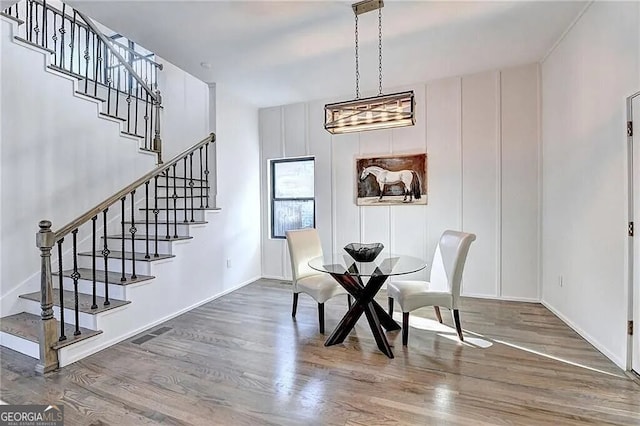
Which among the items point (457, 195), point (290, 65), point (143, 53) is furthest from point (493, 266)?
point (143, 53)

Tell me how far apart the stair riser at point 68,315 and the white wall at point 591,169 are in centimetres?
414

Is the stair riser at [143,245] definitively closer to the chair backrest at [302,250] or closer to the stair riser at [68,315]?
the stair riser at [68,315]

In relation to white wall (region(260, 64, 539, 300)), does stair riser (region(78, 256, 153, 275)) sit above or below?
below

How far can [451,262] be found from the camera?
9.29 ft

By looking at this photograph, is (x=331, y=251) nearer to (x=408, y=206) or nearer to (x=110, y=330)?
(x=408, y=206)

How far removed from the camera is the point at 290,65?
366 cm

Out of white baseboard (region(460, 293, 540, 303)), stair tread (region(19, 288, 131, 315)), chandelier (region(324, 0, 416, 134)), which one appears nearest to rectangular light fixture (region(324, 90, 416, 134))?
chandelier (region(324, 0, 416, 134))

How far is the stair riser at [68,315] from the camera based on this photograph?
8.73 ft

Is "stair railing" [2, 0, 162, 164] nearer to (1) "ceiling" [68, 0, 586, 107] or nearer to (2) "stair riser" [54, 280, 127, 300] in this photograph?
(1) "ceiling" [68, 0, 586, 107]

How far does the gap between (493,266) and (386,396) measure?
2664 mm

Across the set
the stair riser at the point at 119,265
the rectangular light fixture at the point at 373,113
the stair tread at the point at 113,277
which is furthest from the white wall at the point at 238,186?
the rectangular light fixture at the point at 373,113

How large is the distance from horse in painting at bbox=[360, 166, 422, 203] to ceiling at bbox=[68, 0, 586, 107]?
119 centimetres

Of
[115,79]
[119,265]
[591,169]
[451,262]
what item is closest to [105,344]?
[119,265]

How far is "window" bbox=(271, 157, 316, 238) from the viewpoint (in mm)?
4992
